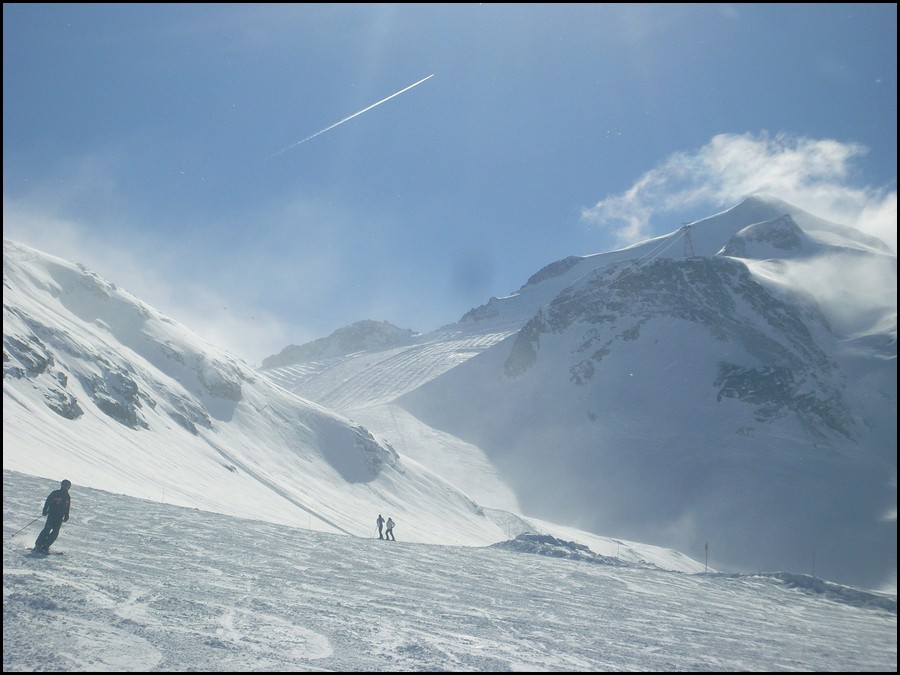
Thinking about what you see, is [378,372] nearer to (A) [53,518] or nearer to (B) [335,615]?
(A) [53,518]

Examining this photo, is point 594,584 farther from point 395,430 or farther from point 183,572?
point 395,430

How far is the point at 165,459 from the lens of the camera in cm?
4697

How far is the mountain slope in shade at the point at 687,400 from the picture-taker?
6594 centimetres

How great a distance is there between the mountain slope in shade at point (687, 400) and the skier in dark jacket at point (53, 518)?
129 feet

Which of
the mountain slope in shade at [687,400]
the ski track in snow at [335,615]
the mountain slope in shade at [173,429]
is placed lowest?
the ski track in snow at [335,615]

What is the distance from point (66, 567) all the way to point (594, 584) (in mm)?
15225

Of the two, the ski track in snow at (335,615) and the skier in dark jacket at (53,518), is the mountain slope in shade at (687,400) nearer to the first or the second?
the ski track in snow at (335,615)

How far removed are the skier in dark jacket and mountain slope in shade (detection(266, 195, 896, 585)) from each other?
3935 centimetres

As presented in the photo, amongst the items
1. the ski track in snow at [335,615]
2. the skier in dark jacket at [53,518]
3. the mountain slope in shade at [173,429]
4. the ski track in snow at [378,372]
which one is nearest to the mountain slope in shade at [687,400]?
the ski track in snow at [378,372]

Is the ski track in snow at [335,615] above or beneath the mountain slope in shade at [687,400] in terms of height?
beneath

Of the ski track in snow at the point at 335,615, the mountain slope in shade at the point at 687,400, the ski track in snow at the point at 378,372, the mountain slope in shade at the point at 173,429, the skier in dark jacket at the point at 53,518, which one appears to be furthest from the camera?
the ski track in snow at the point at 378,372

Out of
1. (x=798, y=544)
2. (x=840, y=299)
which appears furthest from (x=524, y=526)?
(x=840, y=299)

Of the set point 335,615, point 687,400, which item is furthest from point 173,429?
point 687,400

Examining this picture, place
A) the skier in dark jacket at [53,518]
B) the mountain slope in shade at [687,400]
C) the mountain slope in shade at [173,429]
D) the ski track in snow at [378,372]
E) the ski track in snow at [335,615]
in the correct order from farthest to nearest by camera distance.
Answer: the ski track in snow at [378,372], the mountain slope in shade at [687,400], the mountain slope in shade at [173,429], the skier in dark jacket at [53,518], the ski track in snow at [335,615]
